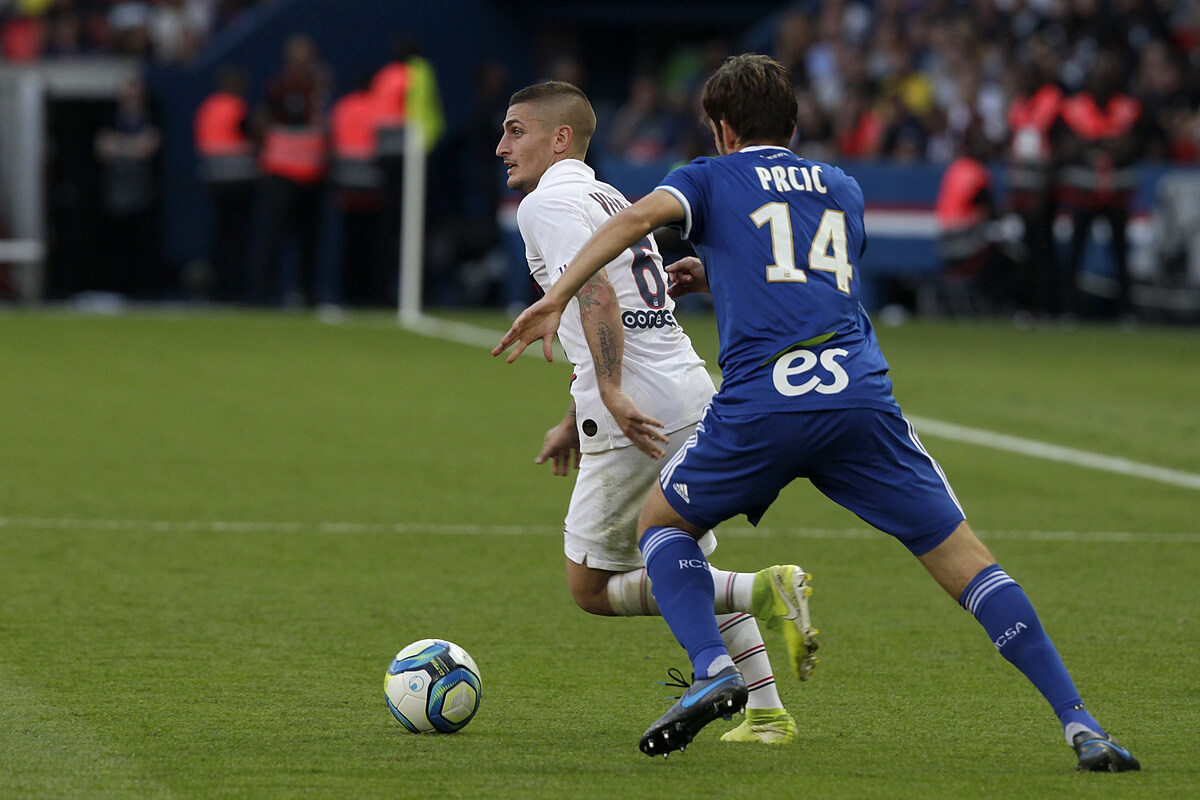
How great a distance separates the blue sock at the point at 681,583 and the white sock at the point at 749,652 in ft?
1.08

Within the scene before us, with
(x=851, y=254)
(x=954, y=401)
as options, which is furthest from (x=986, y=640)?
(x=954, y=401)

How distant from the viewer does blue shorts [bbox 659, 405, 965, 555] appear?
4.39 metres

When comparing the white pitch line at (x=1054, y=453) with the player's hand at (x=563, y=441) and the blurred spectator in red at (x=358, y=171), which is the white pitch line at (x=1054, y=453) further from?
the blurred spectator in red at (x=358, y=171)

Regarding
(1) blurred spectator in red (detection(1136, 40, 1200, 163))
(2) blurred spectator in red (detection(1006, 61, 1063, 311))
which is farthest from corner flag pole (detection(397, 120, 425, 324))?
(1) blurred spectator in red (detection(1136, 40, 1200, 163))

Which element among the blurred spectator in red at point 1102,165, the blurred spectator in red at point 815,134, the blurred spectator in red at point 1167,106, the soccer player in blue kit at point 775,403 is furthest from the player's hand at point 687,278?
the blurred spectator in red at point 815,134

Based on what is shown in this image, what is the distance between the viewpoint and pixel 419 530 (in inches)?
324

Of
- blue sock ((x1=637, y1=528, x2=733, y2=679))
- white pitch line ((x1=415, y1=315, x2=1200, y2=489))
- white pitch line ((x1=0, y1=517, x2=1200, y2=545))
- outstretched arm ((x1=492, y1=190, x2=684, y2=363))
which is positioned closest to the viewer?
outstretched arm ((x1=492, y1=190, x2=684, y2=363))

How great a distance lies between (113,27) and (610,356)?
20.6 metres

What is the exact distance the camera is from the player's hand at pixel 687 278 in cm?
501

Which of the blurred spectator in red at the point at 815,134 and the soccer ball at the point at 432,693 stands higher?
the blurred spectator in red at the point at 815,134

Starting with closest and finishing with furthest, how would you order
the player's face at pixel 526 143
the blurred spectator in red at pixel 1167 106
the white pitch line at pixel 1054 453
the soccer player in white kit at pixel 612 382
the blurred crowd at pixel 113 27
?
the soccer player in white kit at pixel 612 382 < the player's face at pixel 526 143 < the white pitch line at pixel 1054 453 < the blurred spectator in red at pixel 1167 106 < the blurred crowd at pixel 113 27

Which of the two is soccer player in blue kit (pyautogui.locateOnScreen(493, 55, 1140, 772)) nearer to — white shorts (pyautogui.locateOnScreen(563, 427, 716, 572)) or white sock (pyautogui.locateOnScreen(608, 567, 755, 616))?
white sock (pyautogui.locateOnScreen(608, 567, 755, 616))

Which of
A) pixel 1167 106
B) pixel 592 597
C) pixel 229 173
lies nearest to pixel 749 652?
pixel 592 597

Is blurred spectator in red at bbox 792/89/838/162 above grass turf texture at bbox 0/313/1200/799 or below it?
above
